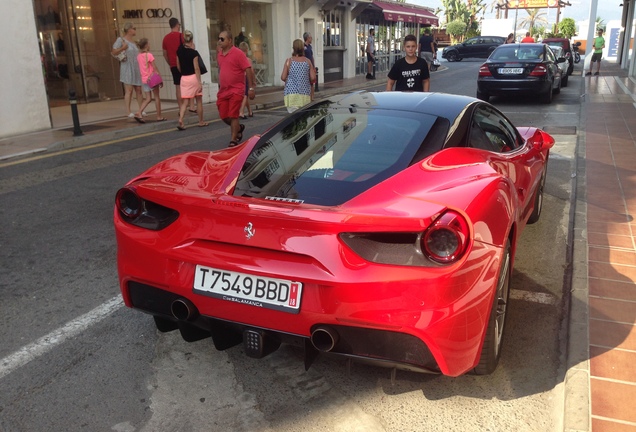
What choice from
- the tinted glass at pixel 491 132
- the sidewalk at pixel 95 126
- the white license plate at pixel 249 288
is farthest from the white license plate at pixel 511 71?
the white license plate at pixel 249 288

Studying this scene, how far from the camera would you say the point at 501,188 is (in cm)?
299

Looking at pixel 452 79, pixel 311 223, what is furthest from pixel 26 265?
pixel 452 79

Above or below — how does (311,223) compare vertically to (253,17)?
below

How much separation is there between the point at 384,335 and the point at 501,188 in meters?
1.07

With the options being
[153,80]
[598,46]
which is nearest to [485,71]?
[153,80]

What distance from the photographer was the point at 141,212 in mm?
2988

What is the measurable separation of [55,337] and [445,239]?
244 centimetres

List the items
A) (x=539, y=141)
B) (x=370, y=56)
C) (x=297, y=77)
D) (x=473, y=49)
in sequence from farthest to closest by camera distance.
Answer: (x=473, y=49)
(x=370, y=56)
(x=297, y=77)
(x=539, y=141)

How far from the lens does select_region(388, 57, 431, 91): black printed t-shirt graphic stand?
8.01 m

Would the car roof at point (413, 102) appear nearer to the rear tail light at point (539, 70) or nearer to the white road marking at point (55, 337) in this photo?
the white road marking at point (55, 337)

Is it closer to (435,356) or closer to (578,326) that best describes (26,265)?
(435,356)

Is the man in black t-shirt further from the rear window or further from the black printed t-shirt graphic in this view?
the rear window

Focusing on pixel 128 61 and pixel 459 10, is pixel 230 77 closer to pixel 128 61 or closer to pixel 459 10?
pixel 128 61

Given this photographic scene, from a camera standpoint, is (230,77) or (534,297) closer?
(534,297)
